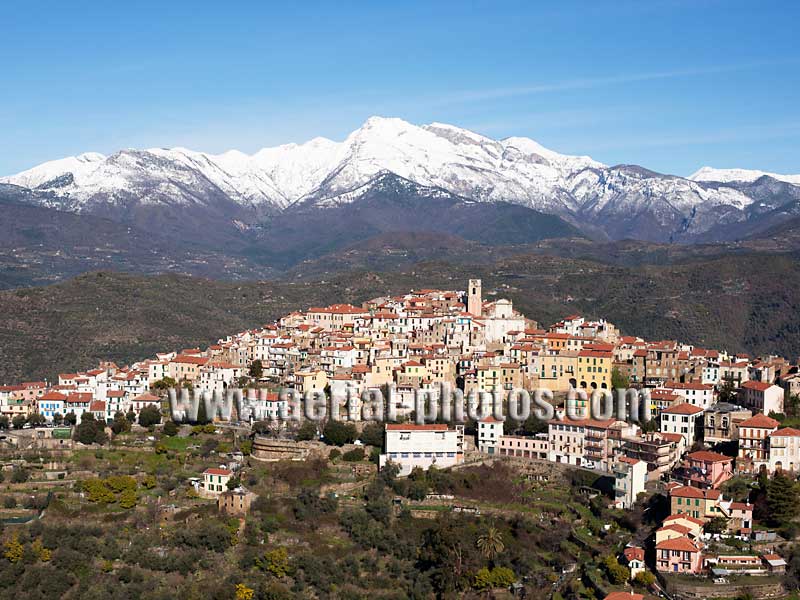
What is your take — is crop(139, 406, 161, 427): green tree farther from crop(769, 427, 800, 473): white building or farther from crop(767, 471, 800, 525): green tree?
crop(767, 471, 800, 525): green tree

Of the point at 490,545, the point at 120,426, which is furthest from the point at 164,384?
the point at 490,545

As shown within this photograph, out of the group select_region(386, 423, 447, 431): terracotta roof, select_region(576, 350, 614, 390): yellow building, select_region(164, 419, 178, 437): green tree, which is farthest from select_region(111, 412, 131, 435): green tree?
select_region(576, 350, 614, 390): yellow building

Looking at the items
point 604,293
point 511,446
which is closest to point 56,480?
point 511,446

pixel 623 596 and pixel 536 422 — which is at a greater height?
pixel 536 422

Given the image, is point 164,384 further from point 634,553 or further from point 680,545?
point 680,545

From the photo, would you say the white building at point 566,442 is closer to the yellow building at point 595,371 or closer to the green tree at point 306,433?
the yellow building at point 595,371
